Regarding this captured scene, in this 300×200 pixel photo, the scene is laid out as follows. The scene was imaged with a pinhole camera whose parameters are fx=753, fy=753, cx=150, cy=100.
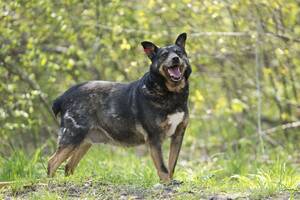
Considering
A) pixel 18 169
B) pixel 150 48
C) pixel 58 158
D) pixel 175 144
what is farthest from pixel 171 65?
pixel 18 169

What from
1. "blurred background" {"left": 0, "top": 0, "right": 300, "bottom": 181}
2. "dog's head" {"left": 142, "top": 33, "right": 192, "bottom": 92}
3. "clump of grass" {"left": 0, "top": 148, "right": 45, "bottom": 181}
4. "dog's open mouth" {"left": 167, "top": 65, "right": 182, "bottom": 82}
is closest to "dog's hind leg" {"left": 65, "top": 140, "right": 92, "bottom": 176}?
"clump of grass" {"left": 0, "top": 148, "right": 45, "bottom": 181}

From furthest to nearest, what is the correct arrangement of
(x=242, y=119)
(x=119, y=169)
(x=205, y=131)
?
(x=205, y=131) < (x=242, y=119) < (x=119, y=169)

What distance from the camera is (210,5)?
37.8 ft

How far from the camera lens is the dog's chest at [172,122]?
26.5 ft

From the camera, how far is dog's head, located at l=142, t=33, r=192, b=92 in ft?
26.0

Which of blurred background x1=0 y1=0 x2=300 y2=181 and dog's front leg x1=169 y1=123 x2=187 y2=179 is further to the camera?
blurred background x1=0 y1=0 x2=300 y2=181

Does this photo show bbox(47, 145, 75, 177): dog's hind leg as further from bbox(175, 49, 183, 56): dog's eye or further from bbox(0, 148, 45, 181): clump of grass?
bbox(175, 49, 183, 56): dog's eye

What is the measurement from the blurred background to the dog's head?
9.56 feet

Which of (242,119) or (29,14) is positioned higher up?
(29,14)

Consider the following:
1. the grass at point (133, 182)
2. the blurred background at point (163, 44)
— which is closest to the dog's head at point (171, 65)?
the grass at point (133, 182)

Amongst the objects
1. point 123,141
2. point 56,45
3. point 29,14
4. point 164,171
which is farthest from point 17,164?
point 56,45

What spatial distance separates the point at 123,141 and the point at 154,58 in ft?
3.36

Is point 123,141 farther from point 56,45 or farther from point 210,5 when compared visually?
point 56,45

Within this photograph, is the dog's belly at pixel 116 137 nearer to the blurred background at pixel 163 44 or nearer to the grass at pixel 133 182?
the grass at pixel 133 182
